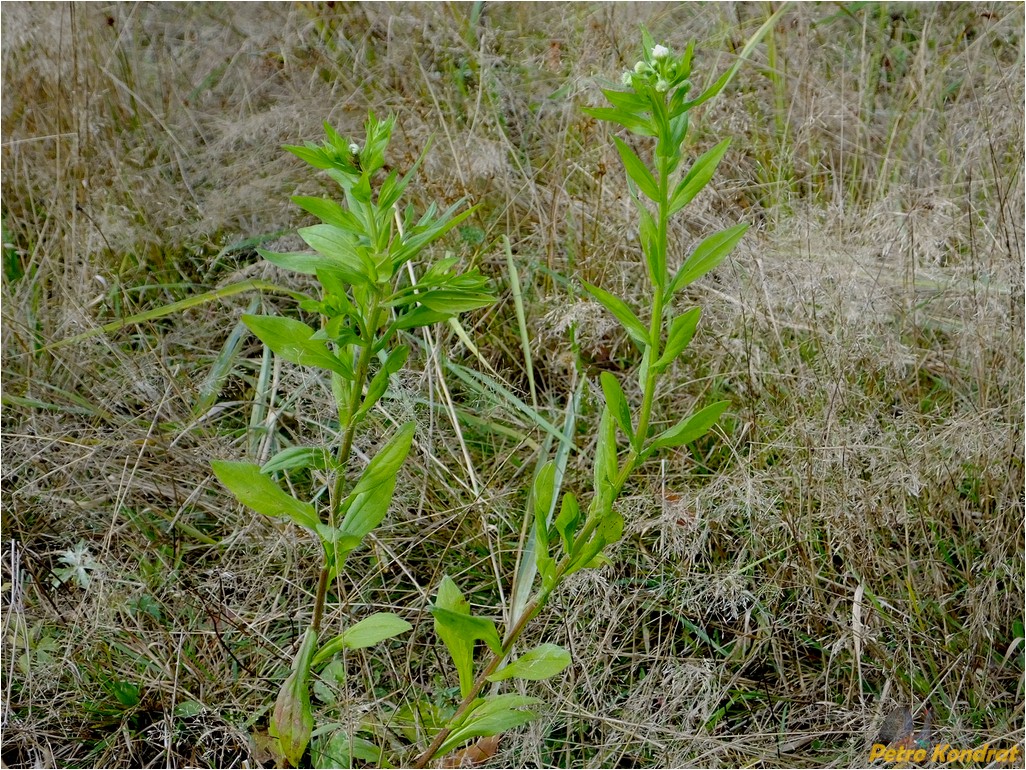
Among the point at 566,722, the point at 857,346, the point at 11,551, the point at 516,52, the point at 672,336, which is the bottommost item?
the point at 566,722

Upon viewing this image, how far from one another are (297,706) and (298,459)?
0.39 m

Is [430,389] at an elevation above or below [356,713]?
above

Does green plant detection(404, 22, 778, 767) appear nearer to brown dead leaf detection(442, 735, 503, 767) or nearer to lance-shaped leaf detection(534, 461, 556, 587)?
lance-shaped leaf detection(534, 461, 556, 587)

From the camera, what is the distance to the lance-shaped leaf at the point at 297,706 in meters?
1.35

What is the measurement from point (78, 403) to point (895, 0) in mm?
2601

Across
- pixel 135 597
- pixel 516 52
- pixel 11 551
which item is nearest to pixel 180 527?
pixel 135 597

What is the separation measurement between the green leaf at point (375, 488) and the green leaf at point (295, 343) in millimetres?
118

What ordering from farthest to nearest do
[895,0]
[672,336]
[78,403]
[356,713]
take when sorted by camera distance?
[895,0], [78,403], [356,713], [672,336]

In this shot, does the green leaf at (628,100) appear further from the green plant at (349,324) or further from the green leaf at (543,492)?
the green leaf at (543,492)

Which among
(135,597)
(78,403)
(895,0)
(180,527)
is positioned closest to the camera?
(135,597)

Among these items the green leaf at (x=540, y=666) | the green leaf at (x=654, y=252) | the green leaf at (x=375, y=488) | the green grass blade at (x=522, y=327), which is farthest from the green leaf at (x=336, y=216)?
the green grass blade at (x=522, y=327)

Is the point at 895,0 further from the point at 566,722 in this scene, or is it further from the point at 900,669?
the point at 566,722

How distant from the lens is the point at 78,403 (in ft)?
6.52

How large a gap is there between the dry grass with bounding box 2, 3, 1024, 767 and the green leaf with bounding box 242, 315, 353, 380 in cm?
52
